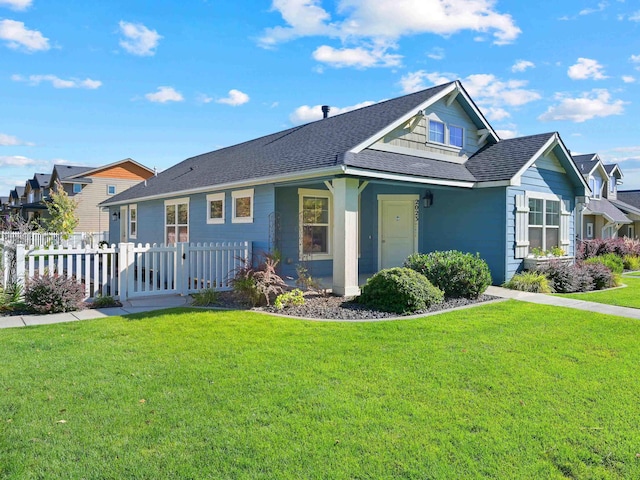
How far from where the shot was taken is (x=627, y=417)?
3549 mm

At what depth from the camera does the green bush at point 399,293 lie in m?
7.62

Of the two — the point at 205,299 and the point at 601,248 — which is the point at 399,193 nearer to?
the point at 205,299

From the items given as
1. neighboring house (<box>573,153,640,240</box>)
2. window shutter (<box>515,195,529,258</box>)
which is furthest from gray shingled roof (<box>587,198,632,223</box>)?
window shutter (<box>515,195,529,258</box>)

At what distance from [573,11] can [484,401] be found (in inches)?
412

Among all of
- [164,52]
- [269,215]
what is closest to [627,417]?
[269,215]

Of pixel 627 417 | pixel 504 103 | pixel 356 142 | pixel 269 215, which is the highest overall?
pixel 504 103

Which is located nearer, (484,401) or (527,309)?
(484,401)

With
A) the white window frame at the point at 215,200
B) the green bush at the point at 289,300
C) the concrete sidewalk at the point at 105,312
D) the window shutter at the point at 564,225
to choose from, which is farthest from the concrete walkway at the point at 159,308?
the window shutter at the point at 564,225

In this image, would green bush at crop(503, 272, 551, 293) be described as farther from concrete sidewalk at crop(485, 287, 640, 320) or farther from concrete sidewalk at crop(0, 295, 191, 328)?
concrete sidewalk at crop(0, 295, 191, 328)

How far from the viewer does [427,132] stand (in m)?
11.6

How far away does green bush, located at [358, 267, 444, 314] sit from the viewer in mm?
7617

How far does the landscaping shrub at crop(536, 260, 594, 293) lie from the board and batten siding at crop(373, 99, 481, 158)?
404cm

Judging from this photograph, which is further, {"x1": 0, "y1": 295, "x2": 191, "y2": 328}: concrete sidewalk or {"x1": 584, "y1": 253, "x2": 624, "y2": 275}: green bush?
{"x1": 584, "y1": 253, "x2": 624, "y2": 275}: green bush

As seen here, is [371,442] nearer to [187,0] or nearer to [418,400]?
[418,400]
